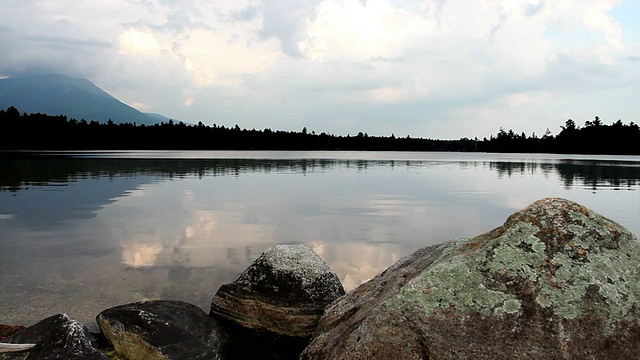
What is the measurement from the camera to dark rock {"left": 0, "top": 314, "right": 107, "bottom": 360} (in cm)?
567

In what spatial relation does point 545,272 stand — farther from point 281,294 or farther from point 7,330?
point 7,330

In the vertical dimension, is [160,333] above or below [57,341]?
below

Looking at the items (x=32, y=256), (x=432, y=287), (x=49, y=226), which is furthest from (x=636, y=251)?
(x=49, y=226)

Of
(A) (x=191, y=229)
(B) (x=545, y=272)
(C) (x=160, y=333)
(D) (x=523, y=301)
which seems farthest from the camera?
(A) (x=191, y=229)

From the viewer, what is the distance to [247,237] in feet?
54.6

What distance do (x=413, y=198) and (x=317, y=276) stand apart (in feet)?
75.0

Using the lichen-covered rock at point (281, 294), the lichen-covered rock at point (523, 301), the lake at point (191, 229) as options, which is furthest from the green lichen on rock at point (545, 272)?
the lake at point (191, 229)

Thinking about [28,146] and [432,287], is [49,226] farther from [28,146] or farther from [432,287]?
[28,146]

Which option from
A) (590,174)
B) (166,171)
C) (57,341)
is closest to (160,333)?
(57,341)

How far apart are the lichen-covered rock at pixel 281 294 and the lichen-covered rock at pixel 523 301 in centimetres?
241

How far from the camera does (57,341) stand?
5898 millimetres

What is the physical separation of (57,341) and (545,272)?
5803 mm

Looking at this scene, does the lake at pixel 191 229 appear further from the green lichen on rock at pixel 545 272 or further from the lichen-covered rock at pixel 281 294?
the green lichen on rock at pixel 545 272

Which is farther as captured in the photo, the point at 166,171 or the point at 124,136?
the point at 124,136
